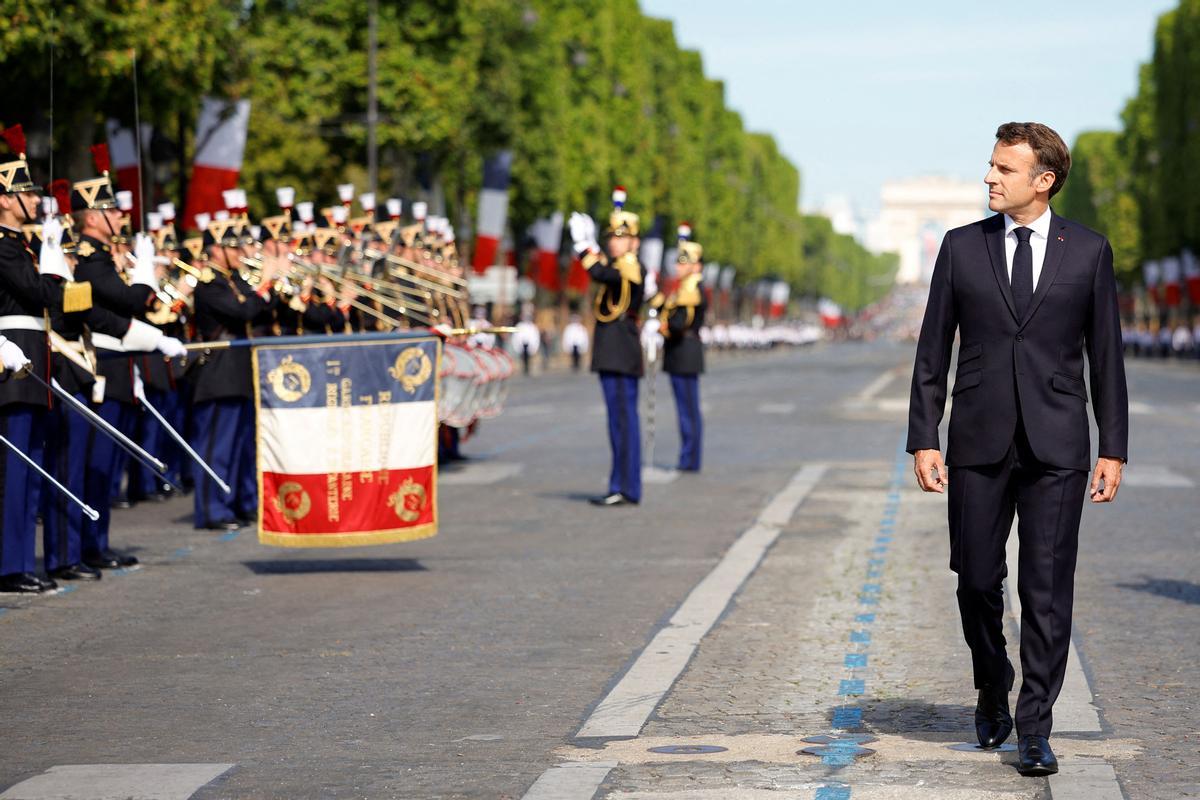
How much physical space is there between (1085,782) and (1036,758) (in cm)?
16

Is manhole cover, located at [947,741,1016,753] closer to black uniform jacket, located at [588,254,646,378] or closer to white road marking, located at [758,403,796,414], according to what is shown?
black uniform jacket, located at [588,254,646,378]

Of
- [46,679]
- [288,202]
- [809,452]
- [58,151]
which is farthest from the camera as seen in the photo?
[58,151]

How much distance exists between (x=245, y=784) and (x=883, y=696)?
8.49 feet

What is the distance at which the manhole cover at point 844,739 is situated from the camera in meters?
7.50

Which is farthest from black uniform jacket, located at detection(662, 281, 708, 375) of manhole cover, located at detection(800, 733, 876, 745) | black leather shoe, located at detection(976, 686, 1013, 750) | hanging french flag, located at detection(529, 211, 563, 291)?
hanging french flag, located at detection(529, 211, 563, 291)

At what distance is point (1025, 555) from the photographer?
7.17 metres

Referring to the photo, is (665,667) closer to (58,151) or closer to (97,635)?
(97,635)

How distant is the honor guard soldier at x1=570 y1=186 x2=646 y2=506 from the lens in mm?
16641

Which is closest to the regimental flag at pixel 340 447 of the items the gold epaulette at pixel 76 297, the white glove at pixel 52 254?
the gold epaulette at pixel 76 297

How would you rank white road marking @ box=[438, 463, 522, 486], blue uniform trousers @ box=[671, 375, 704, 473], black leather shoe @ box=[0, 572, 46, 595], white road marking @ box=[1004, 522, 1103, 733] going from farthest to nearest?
blue uniform trousers @ box=[671, 375, 704, 473] → white road marking @ box=[438, 463, 522, 486] → black leather shoe @ box=[0, 572, 46, 595] → white road marking @ box=[1004, 522, 1103, 733]

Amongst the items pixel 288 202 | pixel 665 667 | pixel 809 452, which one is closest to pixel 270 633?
pixel 665 667

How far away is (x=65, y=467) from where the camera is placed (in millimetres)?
12000

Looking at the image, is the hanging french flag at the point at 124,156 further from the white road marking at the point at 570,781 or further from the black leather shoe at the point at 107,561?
the white road marking at the point at 570,781

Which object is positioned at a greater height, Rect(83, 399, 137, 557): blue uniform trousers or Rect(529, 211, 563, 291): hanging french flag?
Rect(529, 211, 563, 291): hanging french flag
